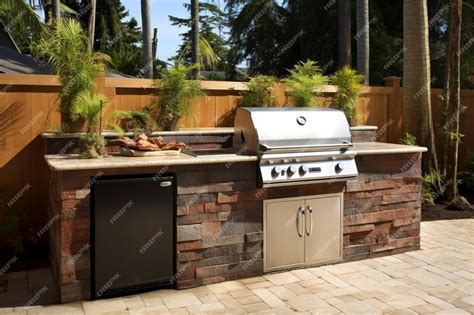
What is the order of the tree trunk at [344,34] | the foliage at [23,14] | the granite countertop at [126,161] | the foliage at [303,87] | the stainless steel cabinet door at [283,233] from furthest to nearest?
the tree trunk at [344,34]
the foliage at [23,14]
the foliage at [303,87]
the stainless steel cabinet door at [283,233]
the granite countertop at [126,161]

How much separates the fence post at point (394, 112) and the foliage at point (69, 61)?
14.3ft

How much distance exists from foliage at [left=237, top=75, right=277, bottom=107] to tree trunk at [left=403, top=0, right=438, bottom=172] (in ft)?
7.93

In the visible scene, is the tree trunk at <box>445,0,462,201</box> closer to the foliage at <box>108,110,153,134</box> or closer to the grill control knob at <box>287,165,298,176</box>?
the grill control knob at <box>287,165,298,176</box>

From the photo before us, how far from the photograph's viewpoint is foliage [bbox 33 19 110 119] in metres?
4.00

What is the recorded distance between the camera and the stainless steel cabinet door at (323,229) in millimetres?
4152

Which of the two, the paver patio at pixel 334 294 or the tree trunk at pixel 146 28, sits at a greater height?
the tree trunk at pixel 146 28

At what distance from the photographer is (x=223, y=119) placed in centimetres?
521

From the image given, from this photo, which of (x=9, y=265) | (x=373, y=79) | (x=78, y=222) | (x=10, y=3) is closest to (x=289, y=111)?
(x=78, y=222)

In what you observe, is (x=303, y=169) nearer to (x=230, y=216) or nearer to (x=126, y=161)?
(x=230, y=216)

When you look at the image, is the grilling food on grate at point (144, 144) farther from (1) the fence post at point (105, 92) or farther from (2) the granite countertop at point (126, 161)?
(1) the fence post at point (105, 92)

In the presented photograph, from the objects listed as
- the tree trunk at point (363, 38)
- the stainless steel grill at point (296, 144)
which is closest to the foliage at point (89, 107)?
the stainless steel grill at point (296, 144)

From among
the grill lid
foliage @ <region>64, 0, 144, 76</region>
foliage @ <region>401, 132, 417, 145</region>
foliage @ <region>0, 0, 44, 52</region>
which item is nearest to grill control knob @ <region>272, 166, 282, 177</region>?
the grill lid

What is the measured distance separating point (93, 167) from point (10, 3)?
5.45m

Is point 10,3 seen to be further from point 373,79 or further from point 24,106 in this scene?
point 373,79
